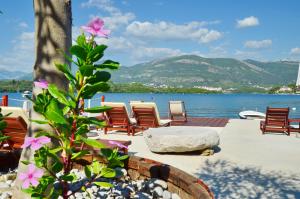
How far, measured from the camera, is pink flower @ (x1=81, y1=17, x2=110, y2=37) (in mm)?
2066

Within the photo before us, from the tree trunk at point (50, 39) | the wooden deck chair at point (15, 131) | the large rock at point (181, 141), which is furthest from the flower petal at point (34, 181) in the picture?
the large rock at point (181, 141)

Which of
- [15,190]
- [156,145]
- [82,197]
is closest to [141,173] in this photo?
[82,197]

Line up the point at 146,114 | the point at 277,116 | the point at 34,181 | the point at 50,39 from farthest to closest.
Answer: the point at 277,116
the point at 146,114
the point at 50,39
the point at 34,181

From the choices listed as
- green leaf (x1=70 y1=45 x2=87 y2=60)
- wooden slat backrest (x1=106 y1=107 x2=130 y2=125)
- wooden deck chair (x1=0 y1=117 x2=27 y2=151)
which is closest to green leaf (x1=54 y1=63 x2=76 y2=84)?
green leaf (x1=70 y1=45 x2=87 y2=60)

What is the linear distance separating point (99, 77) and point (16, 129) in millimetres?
3998

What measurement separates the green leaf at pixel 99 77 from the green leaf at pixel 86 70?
0.05 meters

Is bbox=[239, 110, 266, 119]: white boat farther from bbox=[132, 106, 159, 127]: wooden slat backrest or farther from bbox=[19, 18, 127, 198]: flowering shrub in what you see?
bbox=[19, 18, 127, 198]: flowering shrub

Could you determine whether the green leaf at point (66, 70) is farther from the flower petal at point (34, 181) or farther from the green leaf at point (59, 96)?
the flower petal at point (34, 181)

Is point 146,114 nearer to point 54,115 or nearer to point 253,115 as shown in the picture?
point 54,115

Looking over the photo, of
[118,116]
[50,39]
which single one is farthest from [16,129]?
[118,116]

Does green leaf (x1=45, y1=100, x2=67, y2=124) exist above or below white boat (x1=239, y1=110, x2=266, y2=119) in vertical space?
above

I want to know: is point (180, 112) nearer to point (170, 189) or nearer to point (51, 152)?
point (170, 189)

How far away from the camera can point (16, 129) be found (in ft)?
18.9

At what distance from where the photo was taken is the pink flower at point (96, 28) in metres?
2.07
